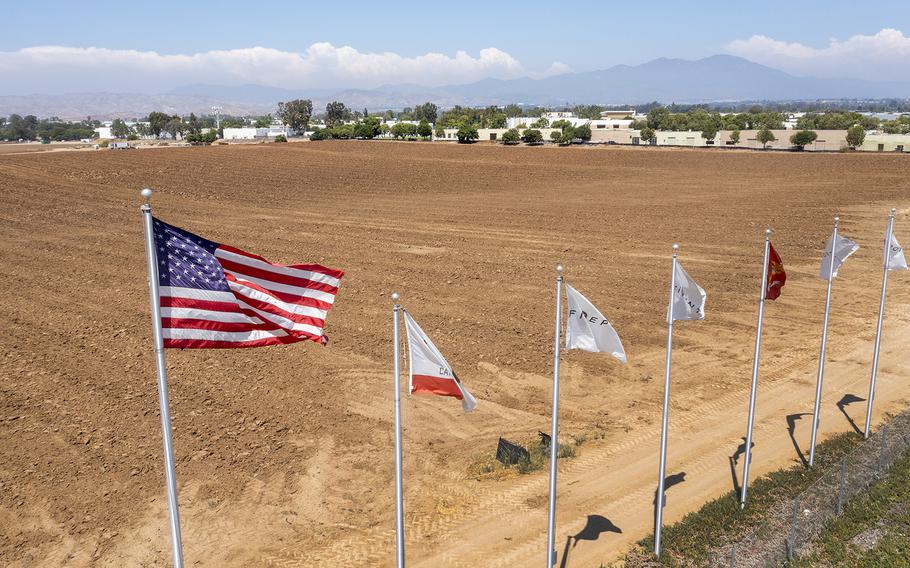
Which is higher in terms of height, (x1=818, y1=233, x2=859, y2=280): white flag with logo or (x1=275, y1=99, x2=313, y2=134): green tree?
(x1=275, y1=99, x2=313, y2=134): green tree

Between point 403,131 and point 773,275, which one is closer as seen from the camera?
point 773,275

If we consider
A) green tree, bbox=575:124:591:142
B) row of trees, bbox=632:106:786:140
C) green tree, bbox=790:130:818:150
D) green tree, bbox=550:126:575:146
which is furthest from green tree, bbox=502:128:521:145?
green tree, bbox=790:130:818:150

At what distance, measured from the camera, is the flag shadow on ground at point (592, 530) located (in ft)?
42.0

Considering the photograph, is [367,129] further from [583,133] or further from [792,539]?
[792,539]

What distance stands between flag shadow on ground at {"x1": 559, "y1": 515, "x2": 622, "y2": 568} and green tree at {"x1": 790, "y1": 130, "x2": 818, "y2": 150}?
4205 inches

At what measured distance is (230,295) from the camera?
8.20m

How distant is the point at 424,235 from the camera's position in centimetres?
3938

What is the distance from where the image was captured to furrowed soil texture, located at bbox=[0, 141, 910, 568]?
1325 centimetres

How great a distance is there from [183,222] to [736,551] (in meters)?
37.7

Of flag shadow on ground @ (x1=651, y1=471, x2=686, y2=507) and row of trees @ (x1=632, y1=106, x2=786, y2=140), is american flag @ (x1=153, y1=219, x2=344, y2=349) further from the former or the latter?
row of trees @ (x1=632, y1=106, x2=786, y2=140)

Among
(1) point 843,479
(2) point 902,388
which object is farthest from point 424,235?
(1) point 843,479

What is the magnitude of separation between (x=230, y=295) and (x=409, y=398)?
36.8 feet

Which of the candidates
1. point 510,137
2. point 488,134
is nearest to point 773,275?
point 510,137

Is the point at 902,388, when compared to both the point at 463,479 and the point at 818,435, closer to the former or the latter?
the point at 818,435
